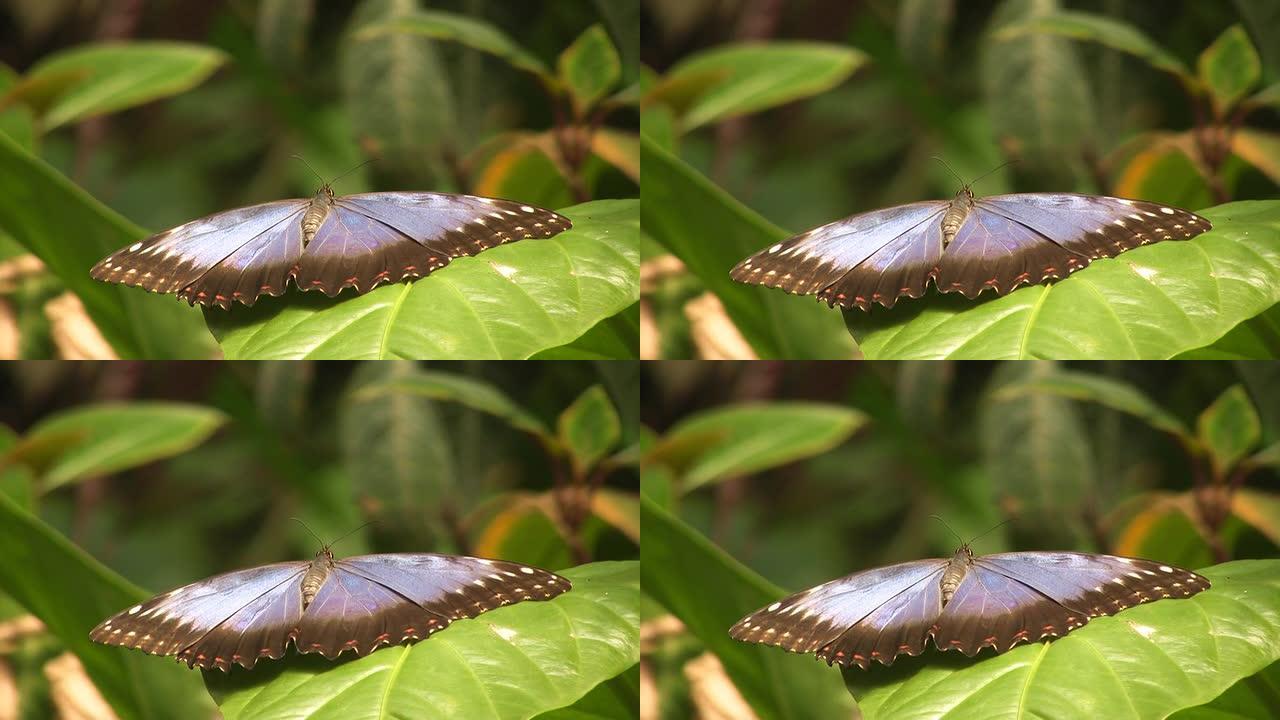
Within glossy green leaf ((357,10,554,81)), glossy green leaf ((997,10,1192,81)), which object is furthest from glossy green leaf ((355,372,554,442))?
glossy green leaf ((997,10,1192,81))

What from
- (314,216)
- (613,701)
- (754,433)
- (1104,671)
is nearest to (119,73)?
(314,216)

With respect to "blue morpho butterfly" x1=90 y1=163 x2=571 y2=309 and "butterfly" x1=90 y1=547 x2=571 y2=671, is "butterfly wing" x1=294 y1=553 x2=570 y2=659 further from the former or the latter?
"blue morpho butterfly" x1=90 y1=163 x2=571 y2=309

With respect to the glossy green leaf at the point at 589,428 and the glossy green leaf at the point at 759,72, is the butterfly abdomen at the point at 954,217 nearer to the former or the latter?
the glossy green leaf at the point at 759,72

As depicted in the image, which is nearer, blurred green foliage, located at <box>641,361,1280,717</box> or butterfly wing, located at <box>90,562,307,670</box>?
butterfly wing, located at <box>90,562,307,670</box>

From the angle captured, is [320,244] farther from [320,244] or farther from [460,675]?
[460,675]

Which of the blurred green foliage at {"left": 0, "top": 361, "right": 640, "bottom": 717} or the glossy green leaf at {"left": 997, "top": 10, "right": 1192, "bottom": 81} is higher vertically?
the glossy green leaf at {"left": 997, "top": 10, "right": 1192, "bottom": 81}

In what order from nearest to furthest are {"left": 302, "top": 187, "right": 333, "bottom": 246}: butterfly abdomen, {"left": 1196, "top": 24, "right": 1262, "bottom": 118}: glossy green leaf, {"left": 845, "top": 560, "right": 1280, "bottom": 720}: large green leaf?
{"left": 845, "top": 560, "right": 1280, "bottom": 720}: large green leaf, {"left": 302, "top": 187, "right": 333, "bottom": 246}: butterfly abdomen, {"left": 1196, "top": 24, "right": 1262, "bottom": 118}: glossy green leaf

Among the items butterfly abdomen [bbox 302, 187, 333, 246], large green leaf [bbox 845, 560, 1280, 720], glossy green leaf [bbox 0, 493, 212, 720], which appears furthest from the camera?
glossy green leaf [bbox 0, 493, 212, 720]
